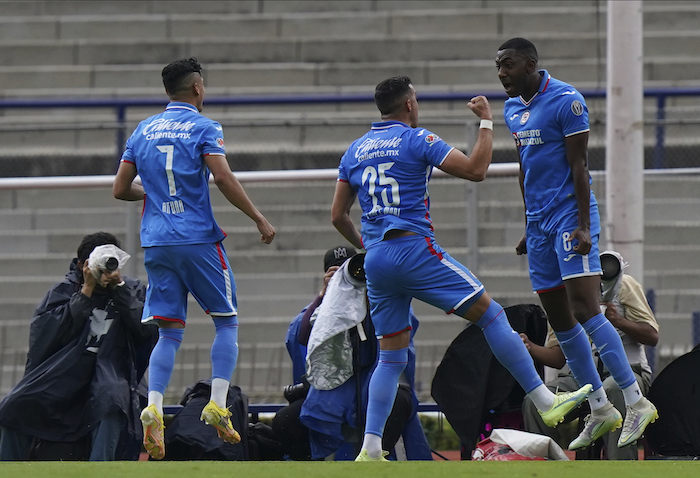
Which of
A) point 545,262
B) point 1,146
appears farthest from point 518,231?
point 1,146

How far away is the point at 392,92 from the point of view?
5500 mm

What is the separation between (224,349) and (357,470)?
5.53ft

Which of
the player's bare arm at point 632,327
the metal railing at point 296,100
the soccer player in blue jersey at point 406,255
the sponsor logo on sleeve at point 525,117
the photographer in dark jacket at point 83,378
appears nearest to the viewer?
the soccer player in blue jersey at point 406,255

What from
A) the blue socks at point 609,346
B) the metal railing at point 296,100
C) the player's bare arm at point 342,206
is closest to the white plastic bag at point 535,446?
the blue socks at point 609,346

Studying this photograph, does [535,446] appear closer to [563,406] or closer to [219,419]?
[563,406]

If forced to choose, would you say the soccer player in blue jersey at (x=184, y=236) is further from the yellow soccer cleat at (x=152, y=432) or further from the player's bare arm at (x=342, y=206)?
the player's bare arm at (x=342, y=206)

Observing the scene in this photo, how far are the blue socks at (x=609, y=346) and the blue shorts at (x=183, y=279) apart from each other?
195 centimetres

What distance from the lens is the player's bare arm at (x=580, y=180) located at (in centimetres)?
518

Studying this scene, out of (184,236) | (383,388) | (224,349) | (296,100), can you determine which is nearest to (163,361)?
(224,349)

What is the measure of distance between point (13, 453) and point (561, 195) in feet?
12.2

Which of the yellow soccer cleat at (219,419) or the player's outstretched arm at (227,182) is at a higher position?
the player's outstretched arm at (227,182)

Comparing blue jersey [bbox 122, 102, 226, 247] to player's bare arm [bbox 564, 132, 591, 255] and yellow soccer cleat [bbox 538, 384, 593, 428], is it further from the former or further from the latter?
yellow soccer cleat [bbox 538, 384, 593, 428]

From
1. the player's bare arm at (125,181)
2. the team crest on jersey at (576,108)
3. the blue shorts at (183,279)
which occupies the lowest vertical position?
the blue shorts at (183,279)

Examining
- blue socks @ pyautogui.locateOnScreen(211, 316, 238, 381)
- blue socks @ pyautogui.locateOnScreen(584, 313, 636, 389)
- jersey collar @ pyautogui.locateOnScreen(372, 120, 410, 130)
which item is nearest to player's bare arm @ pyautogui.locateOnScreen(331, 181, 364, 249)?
jersey collar @ pyautogui.locateOnScreen(372, 120, 410, 130)
